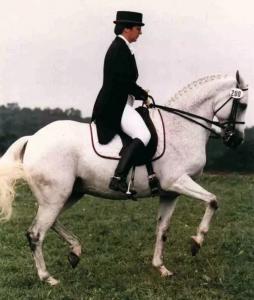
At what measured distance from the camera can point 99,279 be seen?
28.7 ft

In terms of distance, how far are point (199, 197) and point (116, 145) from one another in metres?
1.29

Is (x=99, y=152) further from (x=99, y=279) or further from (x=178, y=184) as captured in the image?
(x=99, y=279)

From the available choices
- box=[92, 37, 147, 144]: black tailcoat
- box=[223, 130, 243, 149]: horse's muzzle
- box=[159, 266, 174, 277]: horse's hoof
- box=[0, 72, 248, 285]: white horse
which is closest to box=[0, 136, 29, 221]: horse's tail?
box=[0, 72, 248, 285]: white horse

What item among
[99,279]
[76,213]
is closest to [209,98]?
[99,279]

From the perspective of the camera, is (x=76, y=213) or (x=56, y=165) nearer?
(x=56, y=165)

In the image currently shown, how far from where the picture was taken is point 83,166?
872 centimetres

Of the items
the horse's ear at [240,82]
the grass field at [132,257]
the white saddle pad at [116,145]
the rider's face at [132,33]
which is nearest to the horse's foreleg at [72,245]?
the grass field at [132,257]

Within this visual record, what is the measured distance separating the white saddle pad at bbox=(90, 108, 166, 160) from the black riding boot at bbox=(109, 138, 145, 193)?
0.59 feet

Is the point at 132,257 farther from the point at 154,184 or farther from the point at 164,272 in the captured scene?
the point at 154,184

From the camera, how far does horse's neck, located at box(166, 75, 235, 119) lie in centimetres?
908

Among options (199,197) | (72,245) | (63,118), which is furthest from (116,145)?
(63,118)

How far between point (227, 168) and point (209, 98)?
15.0 metres

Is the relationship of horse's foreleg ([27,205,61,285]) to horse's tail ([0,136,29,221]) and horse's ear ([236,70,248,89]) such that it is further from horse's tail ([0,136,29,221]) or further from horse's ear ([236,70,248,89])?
horse's ear ([236,70,248,89])

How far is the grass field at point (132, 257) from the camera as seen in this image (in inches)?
317
